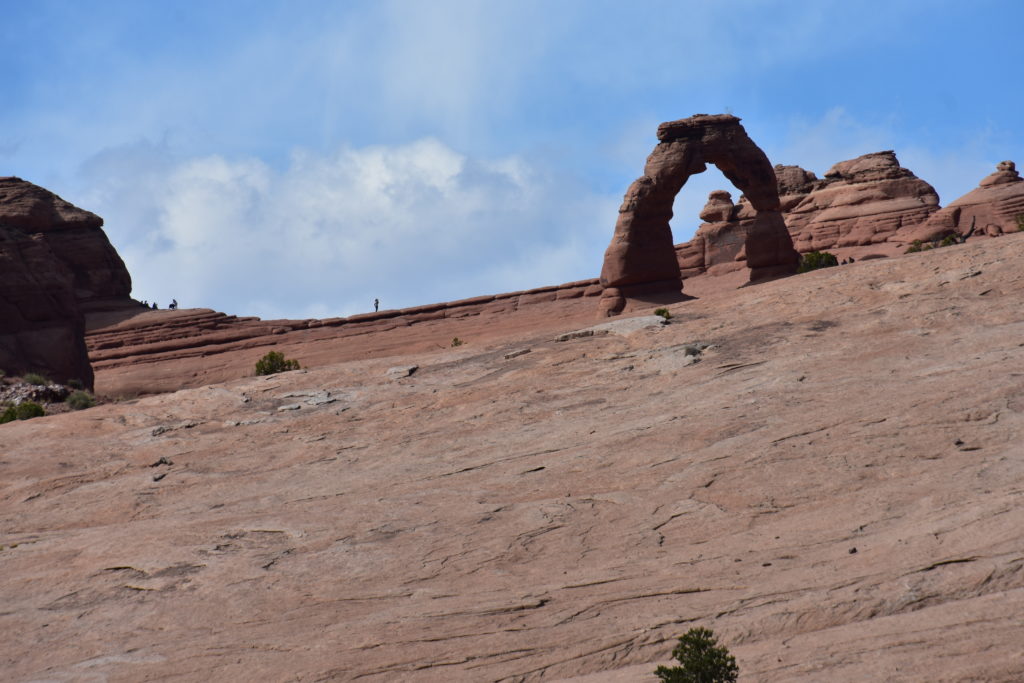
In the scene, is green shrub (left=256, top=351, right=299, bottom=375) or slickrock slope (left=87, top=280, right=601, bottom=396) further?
A: slickrock slope (left=87, top=280, right=601, bottom=396)

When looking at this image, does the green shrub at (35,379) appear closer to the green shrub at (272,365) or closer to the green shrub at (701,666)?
→ the green shrub at (272,365)

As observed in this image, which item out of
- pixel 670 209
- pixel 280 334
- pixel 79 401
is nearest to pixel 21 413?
pixel 79 401

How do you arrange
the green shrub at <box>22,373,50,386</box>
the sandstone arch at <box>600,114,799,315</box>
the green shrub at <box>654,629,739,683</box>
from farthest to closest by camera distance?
the sandstone arch at <box>600,114,799,315</box> < the green shrub at <box>22,373,50,386</box> < the green shrub at <box>654,629,739,683</box>

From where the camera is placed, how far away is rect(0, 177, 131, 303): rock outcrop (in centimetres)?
5716

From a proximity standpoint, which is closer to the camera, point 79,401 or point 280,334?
point 79,401

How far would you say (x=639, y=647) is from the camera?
10023 millimetres

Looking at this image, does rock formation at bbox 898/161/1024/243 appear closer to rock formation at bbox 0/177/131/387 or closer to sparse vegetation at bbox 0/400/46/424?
rock formation at bbox 0/177/131/387

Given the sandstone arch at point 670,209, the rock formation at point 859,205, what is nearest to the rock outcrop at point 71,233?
the sandstone arch at point 670,209

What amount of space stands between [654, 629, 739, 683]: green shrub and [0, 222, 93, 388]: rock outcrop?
3616 centimetres

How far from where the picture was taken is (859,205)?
55.4 meters

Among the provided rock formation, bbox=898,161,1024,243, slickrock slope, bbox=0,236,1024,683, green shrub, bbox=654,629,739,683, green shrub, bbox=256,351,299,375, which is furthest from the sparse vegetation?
rock formation, bbox=898,161,1024,243

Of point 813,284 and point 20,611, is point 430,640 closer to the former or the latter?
point 20,611

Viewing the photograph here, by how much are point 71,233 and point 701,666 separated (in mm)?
56247

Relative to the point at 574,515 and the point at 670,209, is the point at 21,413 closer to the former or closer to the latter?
the point at 574,515
